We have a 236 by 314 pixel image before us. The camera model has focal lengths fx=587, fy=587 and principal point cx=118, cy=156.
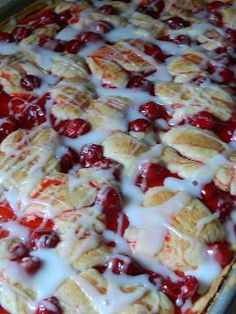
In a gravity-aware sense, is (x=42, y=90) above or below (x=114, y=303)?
above

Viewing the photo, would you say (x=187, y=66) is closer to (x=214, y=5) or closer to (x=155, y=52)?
(x=155, y=52)

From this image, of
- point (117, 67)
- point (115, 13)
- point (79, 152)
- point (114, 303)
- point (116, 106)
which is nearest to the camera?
point (114, 303)

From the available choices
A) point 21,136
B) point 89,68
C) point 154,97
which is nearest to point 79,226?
point 21,136

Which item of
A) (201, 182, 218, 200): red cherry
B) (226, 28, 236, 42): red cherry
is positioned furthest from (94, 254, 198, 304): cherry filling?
(226, 28, 236, 42): red cherry

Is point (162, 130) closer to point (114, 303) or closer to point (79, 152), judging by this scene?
point (79, 152)

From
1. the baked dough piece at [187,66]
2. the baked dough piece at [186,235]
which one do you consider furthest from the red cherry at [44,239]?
the baked dough piece at [187,66]

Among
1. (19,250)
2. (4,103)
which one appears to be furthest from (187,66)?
(19,250)
